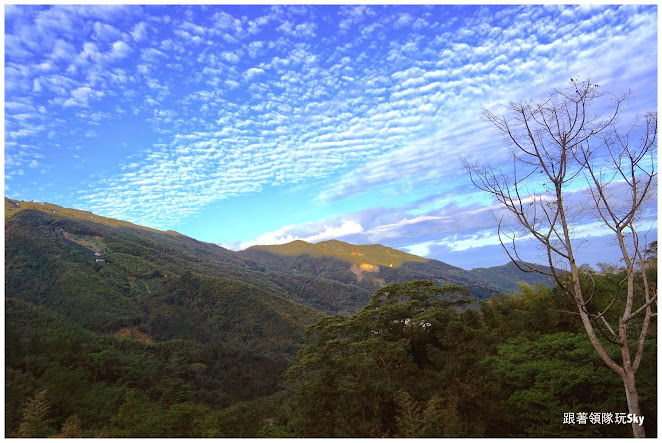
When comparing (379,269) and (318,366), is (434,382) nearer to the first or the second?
(318,366)

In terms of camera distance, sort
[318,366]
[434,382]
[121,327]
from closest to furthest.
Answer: [434,382]
[318,366]
[121,327]

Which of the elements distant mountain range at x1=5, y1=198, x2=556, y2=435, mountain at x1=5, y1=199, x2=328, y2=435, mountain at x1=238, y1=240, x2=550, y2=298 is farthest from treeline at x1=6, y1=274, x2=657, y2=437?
mountain at x1=238, y1=240, x2=550, y2=298

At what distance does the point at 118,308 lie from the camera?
5222cm

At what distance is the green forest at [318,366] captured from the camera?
9.48m

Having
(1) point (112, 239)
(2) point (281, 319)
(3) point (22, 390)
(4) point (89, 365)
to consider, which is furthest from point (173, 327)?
(1) point (112, 239)

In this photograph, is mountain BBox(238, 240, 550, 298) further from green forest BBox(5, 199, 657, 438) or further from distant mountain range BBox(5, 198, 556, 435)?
green forest BBox(5, 199, 657, 438)

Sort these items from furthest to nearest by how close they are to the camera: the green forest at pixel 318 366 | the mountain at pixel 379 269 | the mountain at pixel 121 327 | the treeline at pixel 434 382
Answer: the mountain at pixel 379 269, the mountain at pixel 121 327, the green forest at pixel 318 366, the treeline at pixel 434 382

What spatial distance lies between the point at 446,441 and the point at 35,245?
76087 mm

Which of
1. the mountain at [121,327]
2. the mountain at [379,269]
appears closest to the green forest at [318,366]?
the mountain at [121,327]

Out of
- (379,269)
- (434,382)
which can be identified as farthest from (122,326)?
(379,269)

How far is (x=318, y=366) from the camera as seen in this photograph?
14320mm

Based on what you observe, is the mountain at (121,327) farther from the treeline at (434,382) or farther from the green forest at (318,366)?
the treeline at (434,382)

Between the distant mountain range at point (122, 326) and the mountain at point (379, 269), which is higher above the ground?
the mountain at point (379, 269)

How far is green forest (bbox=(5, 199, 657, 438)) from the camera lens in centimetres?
948
